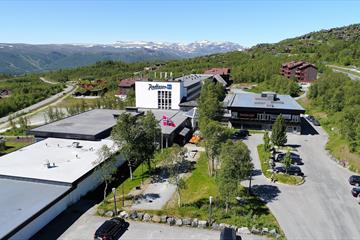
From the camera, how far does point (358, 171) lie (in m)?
41.5

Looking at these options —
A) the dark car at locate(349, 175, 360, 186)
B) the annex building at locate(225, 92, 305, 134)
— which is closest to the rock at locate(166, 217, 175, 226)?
the dark car at locate(349, 175, 360, 186)

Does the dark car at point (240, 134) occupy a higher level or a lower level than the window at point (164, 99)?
lower

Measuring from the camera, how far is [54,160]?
3878cm

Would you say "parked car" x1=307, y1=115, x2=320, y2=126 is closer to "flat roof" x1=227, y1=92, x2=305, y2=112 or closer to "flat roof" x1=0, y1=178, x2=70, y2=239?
"flat roof" x1=227, y1=92, x2=305, y2=112

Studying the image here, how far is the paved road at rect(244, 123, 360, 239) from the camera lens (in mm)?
27828

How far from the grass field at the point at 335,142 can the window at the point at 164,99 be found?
1415 inches

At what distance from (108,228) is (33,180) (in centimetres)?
1274

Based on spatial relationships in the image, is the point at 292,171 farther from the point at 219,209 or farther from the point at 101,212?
the point at 101,212

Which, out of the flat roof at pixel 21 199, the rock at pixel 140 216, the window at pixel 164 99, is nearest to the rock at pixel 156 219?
the rock at pixel 140 216

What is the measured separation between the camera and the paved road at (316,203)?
91.3ft

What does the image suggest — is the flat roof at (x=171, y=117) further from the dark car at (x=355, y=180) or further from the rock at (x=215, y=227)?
the dark car at (x=355, y=180)

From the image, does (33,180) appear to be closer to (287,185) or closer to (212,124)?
(212,124)

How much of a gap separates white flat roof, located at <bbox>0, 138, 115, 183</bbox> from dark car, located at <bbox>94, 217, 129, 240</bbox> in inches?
311

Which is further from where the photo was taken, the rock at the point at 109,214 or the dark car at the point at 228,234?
the rock at the point at 109,214
